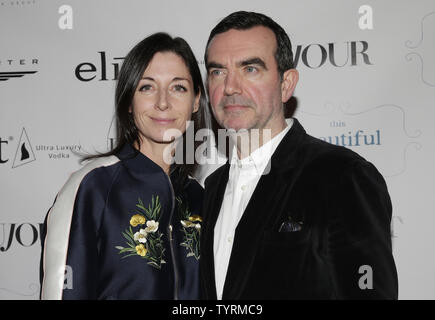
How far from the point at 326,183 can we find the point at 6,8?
225 cm

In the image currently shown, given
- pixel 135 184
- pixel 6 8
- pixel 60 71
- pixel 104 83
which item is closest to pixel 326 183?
pixel 135 184

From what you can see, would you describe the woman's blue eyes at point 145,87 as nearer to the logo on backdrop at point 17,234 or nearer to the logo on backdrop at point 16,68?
the logo on backdrop at point 16,68

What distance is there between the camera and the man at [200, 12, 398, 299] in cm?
137

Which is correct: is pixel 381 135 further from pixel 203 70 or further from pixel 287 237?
pixel 287 237

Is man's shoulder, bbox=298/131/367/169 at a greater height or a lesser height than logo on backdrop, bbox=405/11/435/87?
lesser

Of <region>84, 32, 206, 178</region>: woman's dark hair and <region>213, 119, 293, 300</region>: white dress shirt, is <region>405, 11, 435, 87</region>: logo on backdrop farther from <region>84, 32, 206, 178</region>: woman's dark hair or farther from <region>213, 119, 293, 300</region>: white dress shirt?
<region>84, 32, 206, 178</region>: woman's dark hair

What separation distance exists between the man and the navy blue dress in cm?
13

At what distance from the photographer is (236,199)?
69.5 inches

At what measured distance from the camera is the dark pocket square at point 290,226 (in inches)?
58.2

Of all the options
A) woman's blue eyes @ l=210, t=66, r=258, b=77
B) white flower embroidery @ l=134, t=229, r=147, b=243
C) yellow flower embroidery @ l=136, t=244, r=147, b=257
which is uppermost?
woman's blue eyes @ l=210, t=66, r=258, b=77

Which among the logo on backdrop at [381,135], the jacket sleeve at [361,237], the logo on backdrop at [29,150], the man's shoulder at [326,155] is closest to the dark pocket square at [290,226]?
the jacket sleeve at [361,237]

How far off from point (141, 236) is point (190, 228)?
250 mm

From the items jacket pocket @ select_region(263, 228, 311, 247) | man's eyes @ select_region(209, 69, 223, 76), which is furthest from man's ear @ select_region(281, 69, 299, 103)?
jacket pocket @ select_region(263, 228, 311, 247)

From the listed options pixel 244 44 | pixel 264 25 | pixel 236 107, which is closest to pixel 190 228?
pixel 236 107
